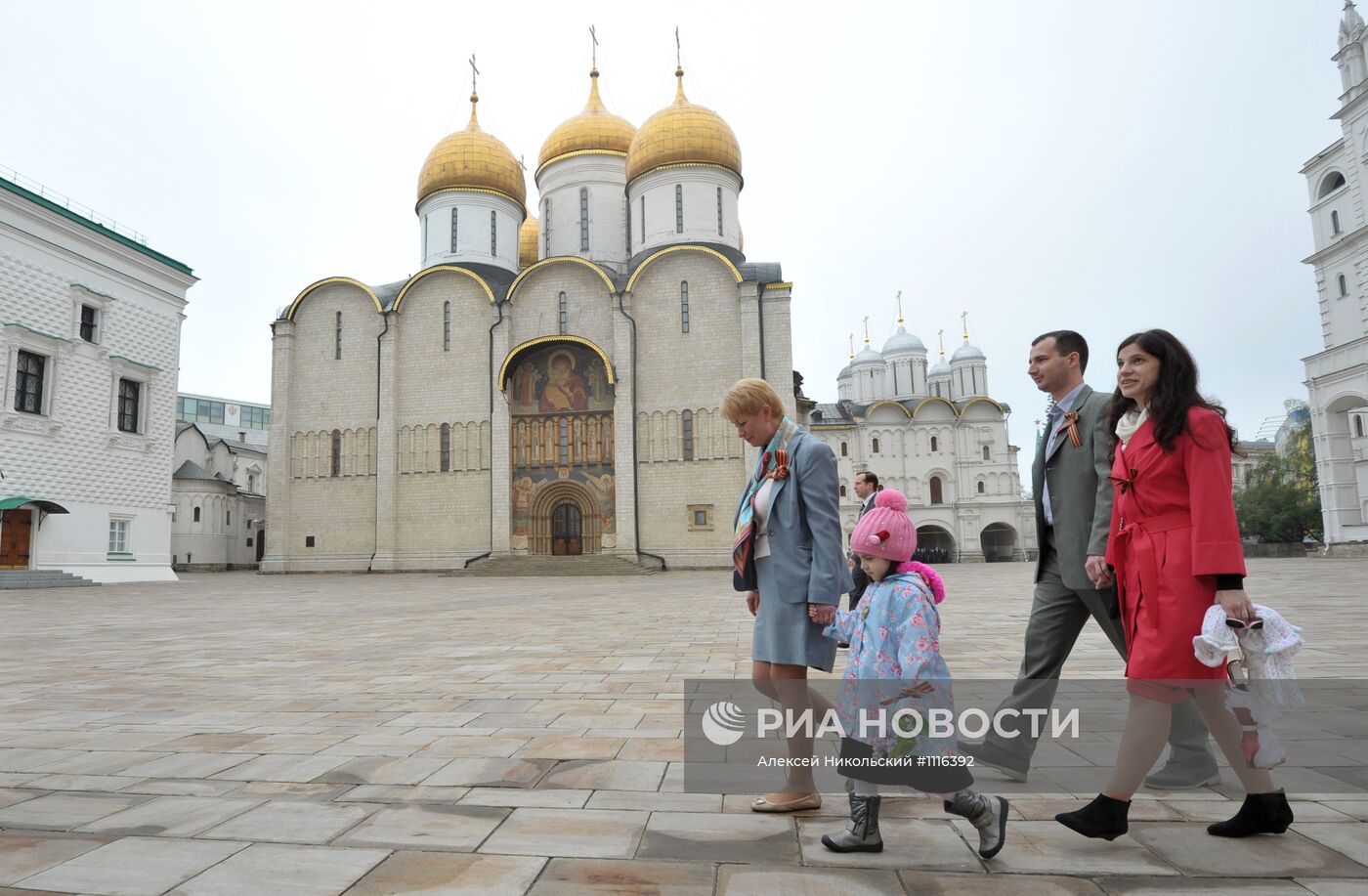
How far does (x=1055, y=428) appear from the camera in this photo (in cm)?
336

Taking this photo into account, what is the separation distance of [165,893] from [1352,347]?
37381 millimetres

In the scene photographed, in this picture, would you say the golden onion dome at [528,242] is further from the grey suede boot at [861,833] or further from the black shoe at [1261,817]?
the black shoe at [1261,817]

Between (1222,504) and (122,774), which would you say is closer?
(1222,504)

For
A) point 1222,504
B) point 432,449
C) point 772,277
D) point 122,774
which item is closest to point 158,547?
point 432,449

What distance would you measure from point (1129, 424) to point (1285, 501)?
49686 millimetres

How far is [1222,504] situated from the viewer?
2.33 metres

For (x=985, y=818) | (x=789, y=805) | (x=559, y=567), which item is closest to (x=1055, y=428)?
(x=985, y=818)

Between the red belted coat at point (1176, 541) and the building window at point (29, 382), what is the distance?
24.3 meters

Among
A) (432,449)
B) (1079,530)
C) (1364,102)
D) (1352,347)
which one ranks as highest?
(1364,102)

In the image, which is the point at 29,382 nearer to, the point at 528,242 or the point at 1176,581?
the point at 528,242

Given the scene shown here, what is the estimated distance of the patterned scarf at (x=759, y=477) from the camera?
115 inches

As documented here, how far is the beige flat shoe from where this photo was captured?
270 centimetres

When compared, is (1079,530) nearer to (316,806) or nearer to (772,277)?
(316,806)

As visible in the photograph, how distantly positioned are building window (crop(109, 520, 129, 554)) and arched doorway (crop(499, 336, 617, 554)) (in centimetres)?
1085
